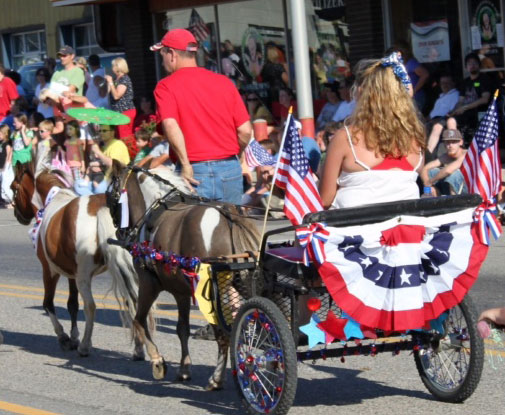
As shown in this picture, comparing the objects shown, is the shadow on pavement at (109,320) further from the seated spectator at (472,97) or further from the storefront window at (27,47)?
the storefront window at (27,47)

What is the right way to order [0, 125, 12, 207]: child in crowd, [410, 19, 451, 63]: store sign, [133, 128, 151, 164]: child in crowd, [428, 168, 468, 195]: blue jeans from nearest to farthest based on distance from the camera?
1. [428, 168, 468, 195]: blue jeans
2. [133, 128, 151, 164]: child in crowd
3. [410, 19, 451, 63]: store sign
4. [0, 125, 12, 207]: child in crowd

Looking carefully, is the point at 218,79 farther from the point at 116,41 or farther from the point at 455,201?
the point at 116,41

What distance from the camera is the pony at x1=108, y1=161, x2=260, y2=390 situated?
705 centimetres

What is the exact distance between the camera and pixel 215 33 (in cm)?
2411

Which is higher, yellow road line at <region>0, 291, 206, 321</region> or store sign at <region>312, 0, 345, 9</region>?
store sign at <region>312, 0, 345, 9</region>

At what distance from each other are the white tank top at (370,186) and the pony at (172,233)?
97cm

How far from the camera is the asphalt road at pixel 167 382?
673cm

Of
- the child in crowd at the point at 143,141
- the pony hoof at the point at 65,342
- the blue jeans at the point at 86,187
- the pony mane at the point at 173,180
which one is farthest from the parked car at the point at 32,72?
the pony mane at the point at 173,180

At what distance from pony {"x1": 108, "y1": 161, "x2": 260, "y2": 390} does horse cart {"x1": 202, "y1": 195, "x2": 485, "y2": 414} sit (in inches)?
12.5

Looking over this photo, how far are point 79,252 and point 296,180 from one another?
10.2 feet

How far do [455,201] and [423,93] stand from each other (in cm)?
1353

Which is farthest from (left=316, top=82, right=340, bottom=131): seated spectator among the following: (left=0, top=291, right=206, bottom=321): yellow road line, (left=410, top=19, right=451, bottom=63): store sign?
(left=0, top=291, right=206, bottom=321): yellow road line

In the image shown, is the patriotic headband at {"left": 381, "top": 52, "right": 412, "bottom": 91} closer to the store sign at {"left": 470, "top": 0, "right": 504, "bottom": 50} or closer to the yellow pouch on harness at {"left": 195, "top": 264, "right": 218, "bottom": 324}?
the yellow pouch on harness at {"left": 195, "top": 264, "right": 218, "bottom": 324}

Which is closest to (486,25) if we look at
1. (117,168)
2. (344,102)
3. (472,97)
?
(472,97)
